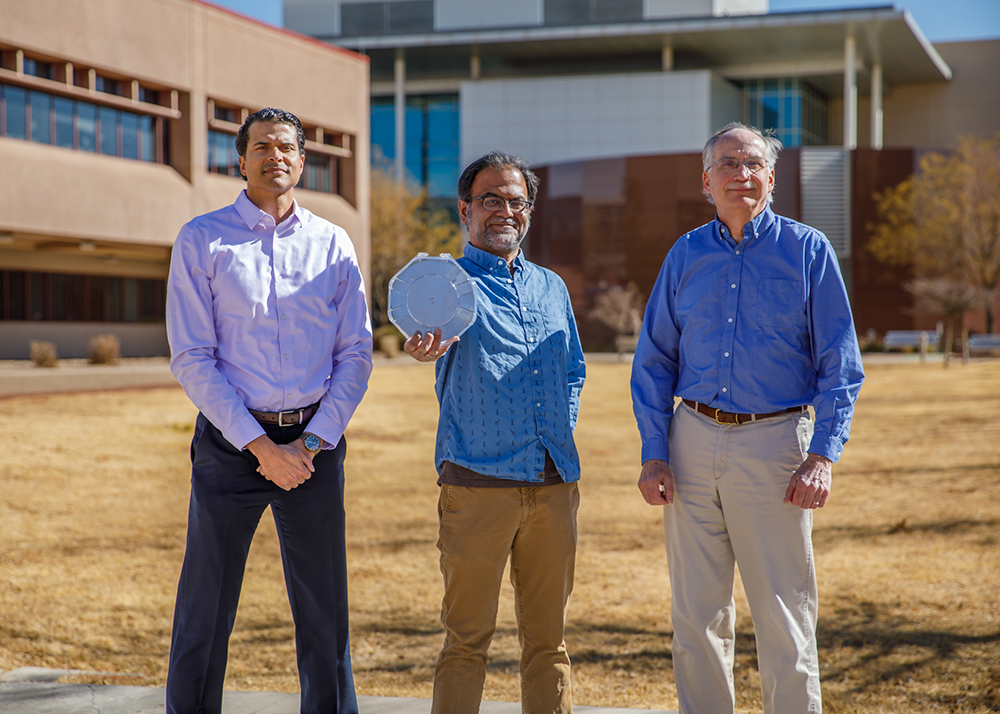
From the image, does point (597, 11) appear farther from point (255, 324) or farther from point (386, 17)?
point (255, 324)

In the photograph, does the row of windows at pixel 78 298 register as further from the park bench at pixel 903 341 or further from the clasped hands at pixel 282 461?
the park bench at pixel 903 341

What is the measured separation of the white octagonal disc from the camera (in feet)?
9.45

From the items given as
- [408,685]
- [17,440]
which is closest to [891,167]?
[17,440]

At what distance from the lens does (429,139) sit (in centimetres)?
4616

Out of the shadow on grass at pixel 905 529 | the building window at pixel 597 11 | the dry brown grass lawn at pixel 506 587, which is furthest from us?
the building window at pixel 597 11

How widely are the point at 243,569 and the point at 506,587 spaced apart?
427cm

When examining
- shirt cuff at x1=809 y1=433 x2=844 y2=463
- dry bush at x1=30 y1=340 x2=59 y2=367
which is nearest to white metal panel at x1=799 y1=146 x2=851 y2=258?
dry bush at x1=30 y1=340 x2=59 y2=367

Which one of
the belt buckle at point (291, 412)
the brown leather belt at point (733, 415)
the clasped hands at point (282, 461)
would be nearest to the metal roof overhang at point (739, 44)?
the brown leather belt at point (733, 415)

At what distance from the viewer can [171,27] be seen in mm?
24062

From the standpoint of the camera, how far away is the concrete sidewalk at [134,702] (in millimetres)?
3539

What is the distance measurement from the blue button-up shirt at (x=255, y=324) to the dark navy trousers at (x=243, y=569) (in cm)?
13

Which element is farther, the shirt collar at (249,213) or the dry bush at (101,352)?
the dry bush at (101,352)

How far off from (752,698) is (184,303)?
3.50 meters

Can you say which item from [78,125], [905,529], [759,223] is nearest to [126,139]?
[78,125]
